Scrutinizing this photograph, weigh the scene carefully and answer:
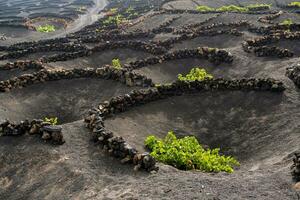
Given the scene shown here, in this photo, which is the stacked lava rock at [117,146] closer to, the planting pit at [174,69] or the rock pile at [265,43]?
the planting pit at [174,69]

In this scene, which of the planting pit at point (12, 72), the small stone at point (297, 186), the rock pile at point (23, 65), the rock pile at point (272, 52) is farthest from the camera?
the rock pile at point (23, 65)

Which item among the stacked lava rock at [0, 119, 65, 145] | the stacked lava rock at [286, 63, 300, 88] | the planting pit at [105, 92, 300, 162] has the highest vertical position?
the stacked lava rock at [0, 119, 65, 145]

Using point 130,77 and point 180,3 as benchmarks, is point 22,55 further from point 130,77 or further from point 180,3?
point 180,3

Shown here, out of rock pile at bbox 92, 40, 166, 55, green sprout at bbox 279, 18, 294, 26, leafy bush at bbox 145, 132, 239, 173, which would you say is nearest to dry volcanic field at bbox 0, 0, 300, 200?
rock pile at bbox 92, 40, 166, 55

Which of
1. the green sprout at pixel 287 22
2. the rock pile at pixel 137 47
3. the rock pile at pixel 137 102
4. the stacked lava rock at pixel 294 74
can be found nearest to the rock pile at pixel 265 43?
the green sprout at pixel 287 22

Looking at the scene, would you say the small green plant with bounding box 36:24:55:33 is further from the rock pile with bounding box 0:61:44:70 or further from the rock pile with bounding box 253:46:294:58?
the rock pile with bounding box 253:46:294:58

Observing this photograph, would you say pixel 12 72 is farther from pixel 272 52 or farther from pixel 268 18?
pixel 268 18

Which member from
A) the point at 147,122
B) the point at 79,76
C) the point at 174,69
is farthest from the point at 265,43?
the point at 147,122
